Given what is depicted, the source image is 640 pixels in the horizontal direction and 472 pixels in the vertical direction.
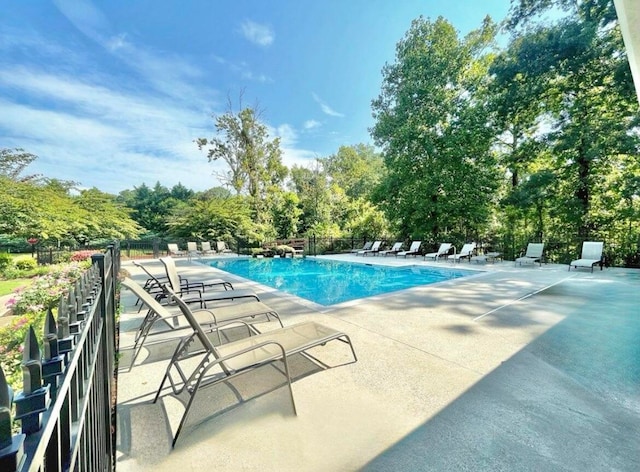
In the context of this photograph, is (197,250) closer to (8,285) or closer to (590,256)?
(8,285)

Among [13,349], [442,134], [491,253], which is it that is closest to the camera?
[13,349]

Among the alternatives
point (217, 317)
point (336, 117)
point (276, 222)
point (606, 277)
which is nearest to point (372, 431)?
point (217, 317)

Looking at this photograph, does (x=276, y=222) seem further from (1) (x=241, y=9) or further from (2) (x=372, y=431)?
(2) (x=372, y=431)

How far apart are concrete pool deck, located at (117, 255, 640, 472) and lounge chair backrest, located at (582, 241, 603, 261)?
7.76 metres

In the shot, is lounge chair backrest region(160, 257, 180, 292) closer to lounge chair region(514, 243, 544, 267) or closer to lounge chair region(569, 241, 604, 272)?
lounge chair region(569, 241, 604, 272)

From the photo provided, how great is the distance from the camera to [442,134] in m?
17.0

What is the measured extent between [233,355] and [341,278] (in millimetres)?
8392

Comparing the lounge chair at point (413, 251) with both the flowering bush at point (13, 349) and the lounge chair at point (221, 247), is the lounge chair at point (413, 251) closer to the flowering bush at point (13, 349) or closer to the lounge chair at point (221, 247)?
the lounge chair at point (221, 247)

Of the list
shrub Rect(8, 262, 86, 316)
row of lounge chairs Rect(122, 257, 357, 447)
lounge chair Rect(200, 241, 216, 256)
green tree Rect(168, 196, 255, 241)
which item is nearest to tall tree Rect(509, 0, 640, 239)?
row of lounge chairs Rect(122, 257, 357, 447)

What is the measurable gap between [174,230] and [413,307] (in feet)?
70.3

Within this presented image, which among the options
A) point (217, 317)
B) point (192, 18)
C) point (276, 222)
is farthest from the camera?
point (276, 222)

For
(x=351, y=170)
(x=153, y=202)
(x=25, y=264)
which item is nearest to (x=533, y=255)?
(x=25, y=264)

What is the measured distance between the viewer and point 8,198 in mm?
12438

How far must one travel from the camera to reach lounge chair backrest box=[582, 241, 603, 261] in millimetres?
10638
